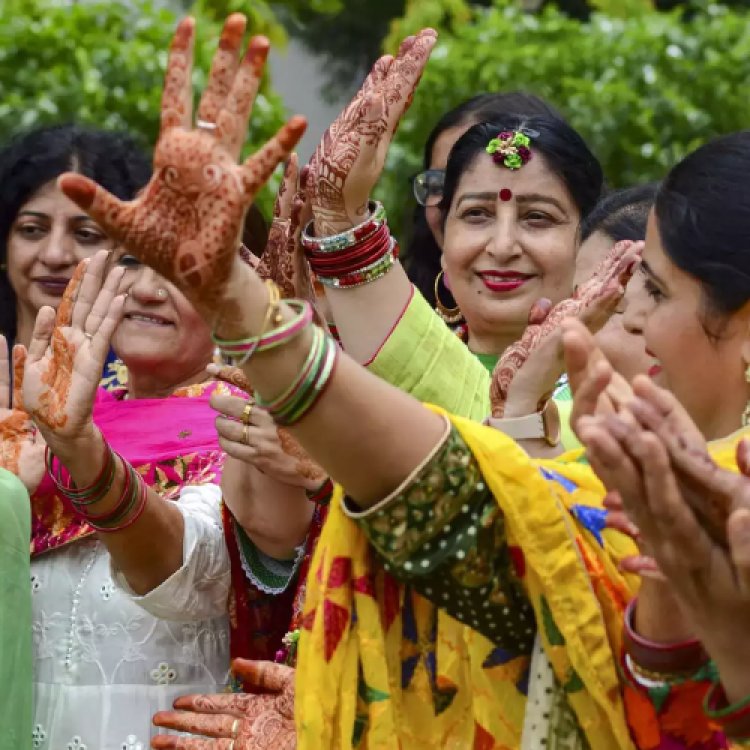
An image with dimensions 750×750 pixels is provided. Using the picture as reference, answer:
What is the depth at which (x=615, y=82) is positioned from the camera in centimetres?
861

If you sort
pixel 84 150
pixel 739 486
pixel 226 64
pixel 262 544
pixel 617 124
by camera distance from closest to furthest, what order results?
pixel 739 486 → pixel 226 64 → pixel 262 544 → pixel 84 150 → pixel 617 124

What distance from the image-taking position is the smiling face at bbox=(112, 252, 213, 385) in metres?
4.01

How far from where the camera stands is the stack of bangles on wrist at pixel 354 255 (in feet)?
9.95

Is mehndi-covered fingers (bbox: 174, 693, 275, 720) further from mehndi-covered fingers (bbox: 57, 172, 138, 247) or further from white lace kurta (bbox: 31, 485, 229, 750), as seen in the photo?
mehndi-covered fingers (bbox: 57, 172, 138, 247)

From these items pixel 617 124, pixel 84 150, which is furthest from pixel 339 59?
pixel 84 150

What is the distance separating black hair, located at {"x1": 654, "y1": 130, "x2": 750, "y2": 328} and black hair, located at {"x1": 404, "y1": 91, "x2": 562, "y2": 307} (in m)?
1.49

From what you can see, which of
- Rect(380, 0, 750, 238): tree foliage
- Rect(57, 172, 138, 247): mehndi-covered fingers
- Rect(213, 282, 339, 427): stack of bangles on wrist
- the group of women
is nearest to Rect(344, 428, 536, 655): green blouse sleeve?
the group of women

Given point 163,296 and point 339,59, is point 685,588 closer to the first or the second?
point 163,296

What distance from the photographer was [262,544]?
131 inches

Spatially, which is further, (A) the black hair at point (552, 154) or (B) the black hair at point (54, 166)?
(B) the black hair at point (54, 166)

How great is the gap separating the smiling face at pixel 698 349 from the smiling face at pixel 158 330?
5.69 ft

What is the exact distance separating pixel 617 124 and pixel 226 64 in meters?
6.45

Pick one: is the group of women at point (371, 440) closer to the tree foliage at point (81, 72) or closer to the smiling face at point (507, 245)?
the smiling face at point (507, 245)

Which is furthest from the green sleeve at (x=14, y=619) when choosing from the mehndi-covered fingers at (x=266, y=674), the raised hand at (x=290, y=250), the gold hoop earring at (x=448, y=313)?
the gold hoop earring at (x=448, y=313)
